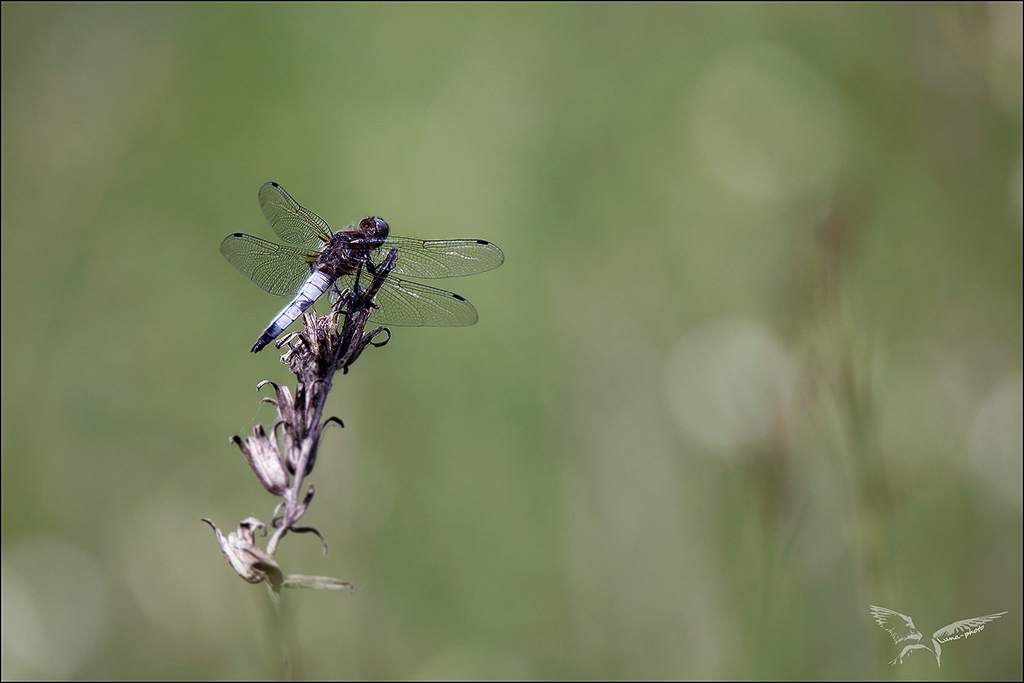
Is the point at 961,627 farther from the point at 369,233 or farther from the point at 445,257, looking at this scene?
the point at 369,233

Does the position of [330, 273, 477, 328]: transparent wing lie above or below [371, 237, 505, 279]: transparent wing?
below

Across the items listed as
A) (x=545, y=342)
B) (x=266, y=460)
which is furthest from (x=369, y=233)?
(x=545, y=342)

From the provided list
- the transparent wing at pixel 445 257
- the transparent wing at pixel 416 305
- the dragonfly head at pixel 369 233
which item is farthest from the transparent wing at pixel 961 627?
the dragonfly head at pixel 369 233

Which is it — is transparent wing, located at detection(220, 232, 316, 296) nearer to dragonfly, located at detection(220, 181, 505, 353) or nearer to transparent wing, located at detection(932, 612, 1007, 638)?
dragonfly, located at detection(220, 181, 505, 353)

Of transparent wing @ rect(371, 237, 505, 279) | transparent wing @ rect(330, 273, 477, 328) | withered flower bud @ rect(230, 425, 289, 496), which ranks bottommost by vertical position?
withered flower bud @ rect(230, 425, 289, 496)

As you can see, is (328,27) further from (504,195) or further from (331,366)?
(331,366)

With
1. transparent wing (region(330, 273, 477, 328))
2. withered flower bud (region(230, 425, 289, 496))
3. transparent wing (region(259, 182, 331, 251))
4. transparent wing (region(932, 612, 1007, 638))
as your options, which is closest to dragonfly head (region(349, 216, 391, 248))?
transparent wing (region(330, 273, 477, 328))

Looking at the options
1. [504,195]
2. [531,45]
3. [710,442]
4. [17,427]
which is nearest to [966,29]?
[710,442]
